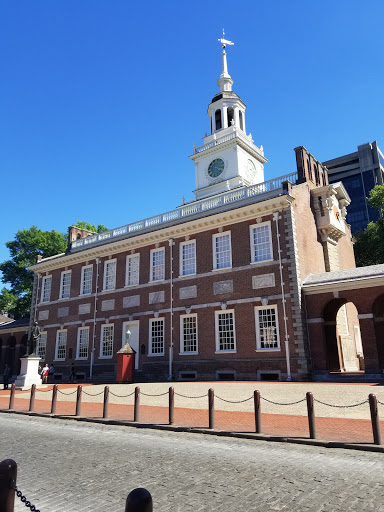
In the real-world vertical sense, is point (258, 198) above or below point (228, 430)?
above

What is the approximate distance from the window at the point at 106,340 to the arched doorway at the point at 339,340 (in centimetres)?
1512

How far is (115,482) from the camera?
5598 mm

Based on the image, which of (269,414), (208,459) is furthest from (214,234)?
(208,459)

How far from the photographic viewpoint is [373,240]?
3331 cm

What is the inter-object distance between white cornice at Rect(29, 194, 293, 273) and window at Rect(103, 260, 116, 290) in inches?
31.7

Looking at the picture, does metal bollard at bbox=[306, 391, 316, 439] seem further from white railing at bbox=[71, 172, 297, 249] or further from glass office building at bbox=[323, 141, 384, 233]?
glass office building at bbox=[323, 141, 384, 233]

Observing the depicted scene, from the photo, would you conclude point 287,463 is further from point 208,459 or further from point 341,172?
point 341,172

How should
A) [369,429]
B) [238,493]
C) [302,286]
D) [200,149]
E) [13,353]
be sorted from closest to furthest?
1. [238,493]
2. [369,429]
3. [302,286]
4. [13,353]
5. [200,149]

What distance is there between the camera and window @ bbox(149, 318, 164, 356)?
25.5 meters

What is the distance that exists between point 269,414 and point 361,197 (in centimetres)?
11348

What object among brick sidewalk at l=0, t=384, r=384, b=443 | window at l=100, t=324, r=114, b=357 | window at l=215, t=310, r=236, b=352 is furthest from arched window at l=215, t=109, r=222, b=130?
brick sidewalk at l=0, t=384, r=384, b=443

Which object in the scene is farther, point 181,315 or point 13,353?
point 13,353

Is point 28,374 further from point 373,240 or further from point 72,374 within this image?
point 373,240

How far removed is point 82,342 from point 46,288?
771 centimetres
